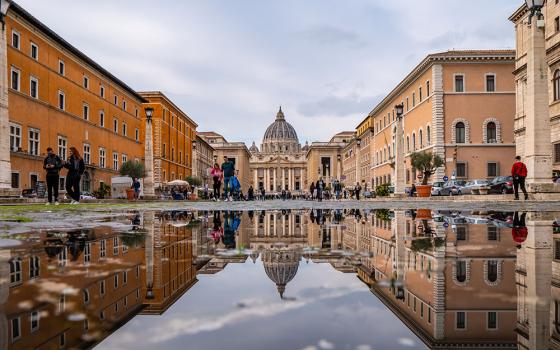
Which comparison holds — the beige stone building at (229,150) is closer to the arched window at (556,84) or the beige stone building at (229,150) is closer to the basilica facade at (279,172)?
the basilica facade at (279,172)

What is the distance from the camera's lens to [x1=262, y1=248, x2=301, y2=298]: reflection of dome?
2.67 m

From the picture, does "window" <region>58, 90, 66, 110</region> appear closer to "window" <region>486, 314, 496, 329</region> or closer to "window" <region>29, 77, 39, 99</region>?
"window" <region>29, 77, 39, 99</region>

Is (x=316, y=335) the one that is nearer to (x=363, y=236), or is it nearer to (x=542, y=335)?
(x=542, y=335)

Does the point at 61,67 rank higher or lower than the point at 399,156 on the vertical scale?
higher

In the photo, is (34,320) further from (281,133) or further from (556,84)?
(281,133)

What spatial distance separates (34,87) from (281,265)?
32549 mm

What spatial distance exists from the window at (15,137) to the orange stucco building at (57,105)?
6cm

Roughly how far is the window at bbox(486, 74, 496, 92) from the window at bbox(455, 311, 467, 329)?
46.0 m

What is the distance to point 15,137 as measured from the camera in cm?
2873

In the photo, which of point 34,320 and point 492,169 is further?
point 492,169

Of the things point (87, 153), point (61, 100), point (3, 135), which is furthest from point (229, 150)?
point (3, 135)

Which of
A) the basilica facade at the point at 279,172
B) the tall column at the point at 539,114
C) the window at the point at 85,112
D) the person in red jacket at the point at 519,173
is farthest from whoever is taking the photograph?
the basilica facade at the point at 279,172

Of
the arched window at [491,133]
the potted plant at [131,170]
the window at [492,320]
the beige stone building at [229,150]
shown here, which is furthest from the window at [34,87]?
the beige stone building at [229,150]

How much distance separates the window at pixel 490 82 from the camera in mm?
43500
